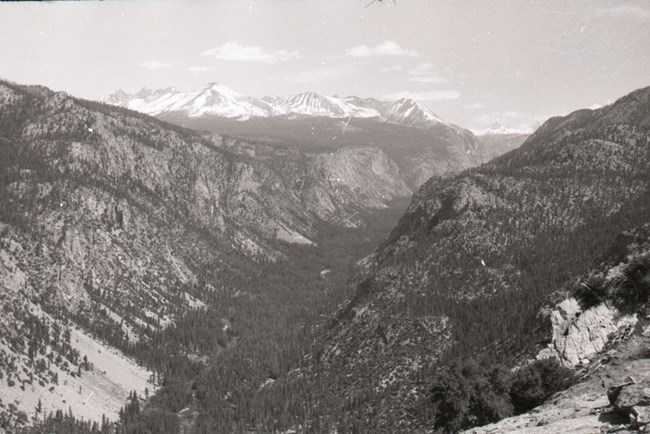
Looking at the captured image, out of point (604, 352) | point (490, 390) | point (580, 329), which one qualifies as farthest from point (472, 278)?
point (490, 390)

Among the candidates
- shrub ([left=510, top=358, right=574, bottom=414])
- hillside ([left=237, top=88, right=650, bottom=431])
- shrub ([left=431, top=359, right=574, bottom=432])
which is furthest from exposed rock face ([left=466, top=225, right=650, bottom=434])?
hillside ([left=237, top=88, right=650, bottom=431])

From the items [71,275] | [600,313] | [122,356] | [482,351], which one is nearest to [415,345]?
[482,351]

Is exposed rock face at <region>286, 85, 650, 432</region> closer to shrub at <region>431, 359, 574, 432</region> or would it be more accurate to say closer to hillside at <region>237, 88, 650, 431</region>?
hillside at <region>237, 88, 650, 431</region>

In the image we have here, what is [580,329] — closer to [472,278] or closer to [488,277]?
[488,277]

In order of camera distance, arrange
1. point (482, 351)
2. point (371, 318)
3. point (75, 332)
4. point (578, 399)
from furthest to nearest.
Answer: point (75, 332) → point (371, 318) → point (482, 351) → point (578, 399)

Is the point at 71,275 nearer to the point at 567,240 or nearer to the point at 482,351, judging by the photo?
the point at 482,351

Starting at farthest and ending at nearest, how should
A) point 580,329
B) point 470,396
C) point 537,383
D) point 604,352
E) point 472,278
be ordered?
point 472,278, point 580,329, point 470,396, point 604,352, point 537,383
